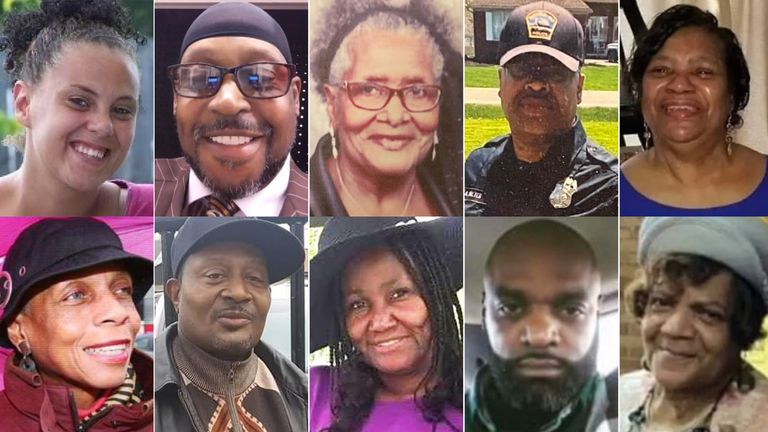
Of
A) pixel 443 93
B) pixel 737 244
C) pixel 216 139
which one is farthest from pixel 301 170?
pixel 737 244

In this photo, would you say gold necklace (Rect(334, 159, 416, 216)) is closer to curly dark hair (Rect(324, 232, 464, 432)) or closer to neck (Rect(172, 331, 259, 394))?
curly dark hair (Rect(324, 232, 464, 432))

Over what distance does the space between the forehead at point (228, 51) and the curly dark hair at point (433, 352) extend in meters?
0.80

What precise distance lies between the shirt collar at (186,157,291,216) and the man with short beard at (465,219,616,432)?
30.8 inches

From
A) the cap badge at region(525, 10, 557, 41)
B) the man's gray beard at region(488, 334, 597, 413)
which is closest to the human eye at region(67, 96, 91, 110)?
the cap badge at region(525, 10, 557, 41)

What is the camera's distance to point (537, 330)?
4031 mm

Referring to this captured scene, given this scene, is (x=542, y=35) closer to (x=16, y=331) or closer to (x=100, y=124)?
(x=100, y=124)

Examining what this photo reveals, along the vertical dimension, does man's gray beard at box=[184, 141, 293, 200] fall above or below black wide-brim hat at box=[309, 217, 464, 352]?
above

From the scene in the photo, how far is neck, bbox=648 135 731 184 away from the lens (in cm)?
405

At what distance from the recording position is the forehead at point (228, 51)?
3.94 meters

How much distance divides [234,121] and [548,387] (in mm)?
1462

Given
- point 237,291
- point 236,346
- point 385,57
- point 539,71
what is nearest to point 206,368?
point 236,346

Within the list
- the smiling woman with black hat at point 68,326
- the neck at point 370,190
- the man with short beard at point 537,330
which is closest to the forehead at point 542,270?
the man with short beard at point 537,330

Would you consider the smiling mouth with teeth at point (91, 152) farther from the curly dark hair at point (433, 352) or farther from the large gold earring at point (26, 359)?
the curly dark hair at point (433, 352)

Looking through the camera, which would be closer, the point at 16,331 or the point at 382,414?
the point at 16,331
